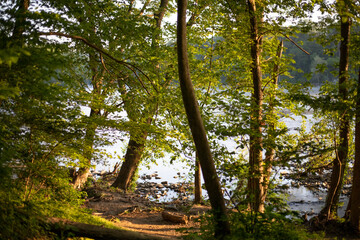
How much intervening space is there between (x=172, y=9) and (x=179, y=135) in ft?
16.4

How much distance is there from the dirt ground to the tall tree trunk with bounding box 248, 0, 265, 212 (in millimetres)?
2514

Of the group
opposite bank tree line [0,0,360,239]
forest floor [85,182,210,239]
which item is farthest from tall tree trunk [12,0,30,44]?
forest floor [85,182,210,239]

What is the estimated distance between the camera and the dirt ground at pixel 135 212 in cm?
777

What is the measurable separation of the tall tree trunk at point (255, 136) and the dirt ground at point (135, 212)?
251cm

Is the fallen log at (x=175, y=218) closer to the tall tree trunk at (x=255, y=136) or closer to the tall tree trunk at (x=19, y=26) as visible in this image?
the tall tree trunk at (x=255, y=136)

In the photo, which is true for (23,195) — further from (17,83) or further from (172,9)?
(172,9)

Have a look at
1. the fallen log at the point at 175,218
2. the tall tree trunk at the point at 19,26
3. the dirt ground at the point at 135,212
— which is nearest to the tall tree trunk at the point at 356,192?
the dirt ground at the point at 135,212

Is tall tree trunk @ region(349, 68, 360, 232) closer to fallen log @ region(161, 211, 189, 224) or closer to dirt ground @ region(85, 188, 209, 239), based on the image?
dirt ground @ region(85, 188, 209, 239)

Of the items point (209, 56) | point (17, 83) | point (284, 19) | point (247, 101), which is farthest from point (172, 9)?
point (17, 83)

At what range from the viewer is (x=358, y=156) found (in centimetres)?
761

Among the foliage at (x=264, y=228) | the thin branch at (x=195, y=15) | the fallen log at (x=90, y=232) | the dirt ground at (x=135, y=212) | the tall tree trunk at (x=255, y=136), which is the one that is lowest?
the dirt ground at (x=135, y=212)

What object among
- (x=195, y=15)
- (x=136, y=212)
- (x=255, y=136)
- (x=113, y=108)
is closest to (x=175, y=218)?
(x=136, y=212)

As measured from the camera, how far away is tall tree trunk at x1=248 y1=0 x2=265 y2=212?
4.84 meters

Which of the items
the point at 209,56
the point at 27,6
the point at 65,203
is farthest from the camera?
the point at 209,56
